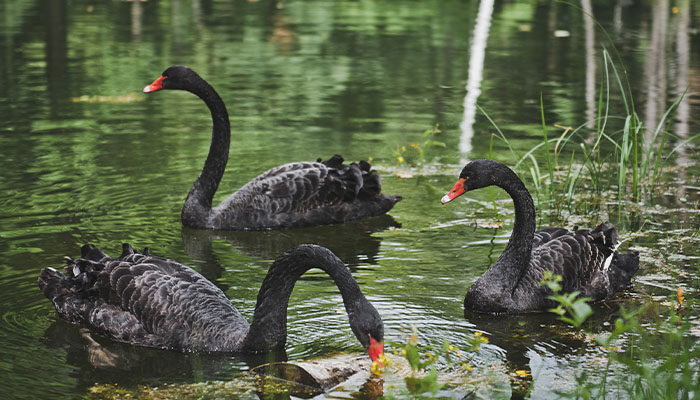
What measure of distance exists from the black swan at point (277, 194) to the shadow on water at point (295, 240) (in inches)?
2.8

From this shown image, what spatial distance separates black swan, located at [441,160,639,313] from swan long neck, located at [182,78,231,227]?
8.50 ft

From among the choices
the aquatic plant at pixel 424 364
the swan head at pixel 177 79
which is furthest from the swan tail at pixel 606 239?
the swan head at pixel 177 79

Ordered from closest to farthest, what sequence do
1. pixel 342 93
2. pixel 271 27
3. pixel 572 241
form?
pixel 572 241
pixel 342 93
pixel 271 27

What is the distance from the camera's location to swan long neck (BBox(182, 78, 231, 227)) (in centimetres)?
797

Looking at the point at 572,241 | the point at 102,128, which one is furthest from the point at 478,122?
the point at 572,241

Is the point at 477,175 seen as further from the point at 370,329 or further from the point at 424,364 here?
the point at 424,364

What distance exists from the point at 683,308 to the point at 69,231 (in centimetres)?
437

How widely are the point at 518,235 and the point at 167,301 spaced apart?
2101 millimetres

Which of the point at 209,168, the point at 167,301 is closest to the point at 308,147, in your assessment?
the point at 209,168

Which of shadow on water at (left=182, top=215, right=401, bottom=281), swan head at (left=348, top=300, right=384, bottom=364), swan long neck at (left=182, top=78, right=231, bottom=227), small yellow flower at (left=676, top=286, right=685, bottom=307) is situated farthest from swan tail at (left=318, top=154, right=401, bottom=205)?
swan head at (left=348, top=300, right=384, bottom=364)

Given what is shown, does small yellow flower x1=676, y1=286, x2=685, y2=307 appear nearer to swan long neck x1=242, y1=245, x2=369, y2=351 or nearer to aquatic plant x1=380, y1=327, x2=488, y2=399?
aquatic plant x1=380, y1=327, x2=488, y2=399

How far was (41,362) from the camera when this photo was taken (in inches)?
207

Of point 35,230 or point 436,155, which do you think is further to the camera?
point 436,155

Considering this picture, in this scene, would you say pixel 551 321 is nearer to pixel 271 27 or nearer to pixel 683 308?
pixel 683 308
